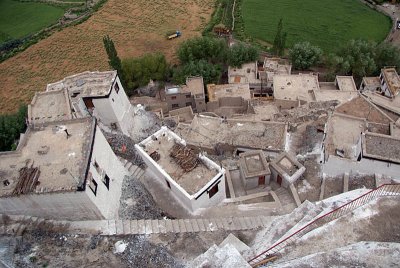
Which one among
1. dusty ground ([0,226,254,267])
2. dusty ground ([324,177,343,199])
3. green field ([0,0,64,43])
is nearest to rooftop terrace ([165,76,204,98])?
dusty ground ([324,177,343,199])

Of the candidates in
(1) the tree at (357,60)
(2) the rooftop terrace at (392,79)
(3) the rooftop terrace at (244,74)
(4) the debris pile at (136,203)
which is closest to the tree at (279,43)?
(3) the rooftop terrace at (244,74)

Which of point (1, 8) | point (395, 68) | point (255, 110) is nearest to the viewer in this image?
point (255, 110)

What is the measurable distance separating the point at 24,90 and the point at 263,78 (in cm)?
2883

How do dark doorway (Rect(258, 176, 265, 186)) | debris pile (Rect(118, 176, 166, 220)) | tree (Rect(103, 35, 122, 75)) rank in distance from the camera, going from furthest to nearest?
tree (Rect(103, 35, 122, 75)), dark doorway (Rect(258, 176, 265, 186)), debris pile (Rect(118, 176, 166, 220))

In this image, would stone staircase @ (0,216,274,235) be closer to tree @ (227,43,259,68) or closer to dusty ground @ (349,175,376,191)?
dusty ground @ (349,175,376,191)

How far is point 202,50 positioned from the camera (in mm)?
44062

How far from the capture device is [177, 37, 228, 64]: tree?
43844mm

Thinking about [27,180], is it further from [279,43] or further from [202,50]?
[279,43]

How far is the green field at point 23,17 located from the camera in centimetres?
5506

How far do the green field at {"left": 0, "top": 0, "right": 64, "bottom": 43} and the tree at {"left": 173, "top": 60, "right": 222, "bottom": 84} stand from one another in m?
27.1

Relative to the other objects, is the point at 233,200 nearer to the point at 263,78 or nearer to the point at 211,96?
the point at 211,96

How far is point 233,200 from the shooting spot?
74.0ft

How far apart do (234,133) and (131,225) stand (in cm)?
1274

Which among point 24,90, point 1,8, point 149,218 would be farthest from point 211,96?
point 1,8
